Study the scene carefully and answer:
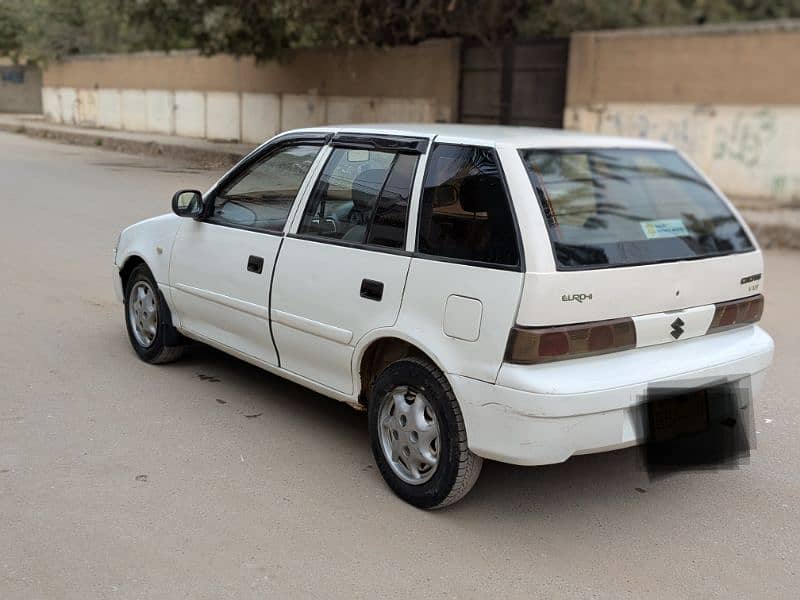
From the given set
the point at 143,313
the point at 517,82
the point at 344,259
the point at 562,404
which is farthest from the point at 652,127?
the point at 562,404

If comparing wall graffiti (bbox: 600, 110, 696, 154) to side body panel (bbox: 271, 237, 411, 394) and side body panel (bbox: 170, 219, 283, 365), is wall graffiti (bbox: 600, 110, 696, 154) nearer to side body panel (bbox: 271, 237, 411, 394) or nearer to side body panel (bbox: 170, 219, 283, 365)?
side body panel (bbox: 170, 219, 283, 365)

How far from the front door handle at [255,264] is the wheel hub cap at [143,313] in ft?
4.01

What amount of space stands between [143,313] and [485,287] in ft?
10.3

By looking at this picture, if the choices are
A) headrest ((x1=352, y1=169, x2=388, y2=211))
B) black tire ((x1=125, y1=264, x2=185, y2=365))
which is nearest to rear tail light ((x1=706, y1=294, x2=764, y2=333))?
headrest ((x1=352, y1=169, x2=388, y2=211))

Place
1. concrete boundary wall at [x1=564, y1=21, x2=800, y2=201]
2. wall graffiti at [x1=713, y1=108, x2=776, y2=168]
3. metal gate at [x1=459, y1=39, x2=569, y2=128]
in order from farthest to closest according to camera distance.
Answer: metal gate at [x1=459, y1=39, x2=569, y2=128] < wall graffiti at [x1=713, y1=108, x2=776, y2=168] < concrete boundary wall at [x1=564, y1=21, x2=800, y2=201]

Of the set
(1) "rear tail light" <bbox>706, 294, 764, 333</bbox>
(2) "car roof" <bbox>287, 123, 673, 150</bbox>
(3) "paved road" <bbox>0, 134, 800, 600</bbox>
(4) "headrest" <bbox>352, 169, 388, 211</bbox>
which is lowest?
(3) "paved road" <bbox>0, 134, 800, 600</bbox>

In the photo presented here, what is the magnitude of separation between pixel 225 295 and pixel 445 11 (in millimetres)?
14720

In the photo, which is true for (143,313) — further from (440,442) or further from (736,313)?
(736,313)

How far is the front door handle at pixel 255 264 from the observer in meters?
4.72

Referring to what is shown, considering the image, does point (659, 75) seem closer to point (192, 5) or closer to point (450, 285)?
point (192, 5)

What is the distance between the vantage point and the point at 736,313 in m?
4.13

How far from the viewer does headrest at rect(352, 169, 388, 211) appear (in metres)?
4.27

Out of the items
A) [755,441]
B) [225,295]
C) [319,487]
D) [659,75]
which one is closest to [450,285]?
[319,487]

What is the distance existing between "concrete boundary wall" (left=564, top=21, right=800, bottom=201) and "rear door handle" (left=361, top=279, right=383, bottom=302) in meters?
11.8
